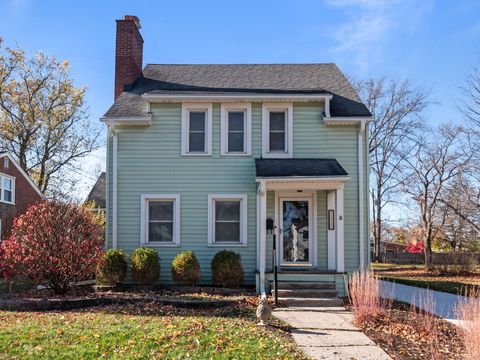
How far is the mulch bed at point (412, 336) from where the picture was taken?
681 cm

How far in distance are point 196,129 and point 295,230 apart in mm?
3890

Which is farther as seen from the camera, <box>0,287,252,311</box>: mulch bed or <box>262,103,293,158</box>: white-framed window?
<box>262,103,293,158</box>: white-framed window

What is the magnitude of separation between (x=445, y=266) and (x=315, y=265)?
39.9 feet

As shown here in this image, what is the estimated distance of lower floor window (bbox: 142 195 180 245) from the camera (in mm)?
13414

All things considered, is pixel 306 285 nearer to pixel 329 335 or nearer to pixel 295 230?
pixel 295 230

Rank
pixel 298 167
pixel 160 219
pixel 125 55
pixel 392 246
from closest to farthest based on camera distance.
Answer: pixel 298 167 < pixel 160 219 < pixel 125 55 < pixel 392 246

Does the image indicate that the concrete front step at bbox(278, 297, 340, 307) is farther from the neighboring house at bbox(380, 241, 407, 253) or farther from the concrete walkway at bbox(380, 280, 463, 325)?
the neighboring house at bbox(380, 241, 407, 253)

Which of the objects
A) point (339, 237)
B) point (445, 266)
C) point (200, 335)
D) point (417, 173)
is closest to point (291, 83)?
point (339, 237)

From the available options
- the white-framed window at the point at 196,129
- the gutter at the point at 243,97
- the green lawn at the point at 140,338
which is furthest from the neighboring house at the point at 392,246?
the green lawn at the point at 140,338

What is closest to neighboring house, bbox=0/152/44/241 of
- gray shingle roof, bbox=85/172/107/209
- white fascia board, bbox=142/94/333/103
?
gray shingle roof, bbox=85/172/107/209

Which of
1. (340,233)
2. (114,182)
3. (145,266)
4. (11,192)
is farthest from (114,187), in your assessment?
(11,192)

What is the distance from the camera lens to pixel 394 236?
48.5 meters

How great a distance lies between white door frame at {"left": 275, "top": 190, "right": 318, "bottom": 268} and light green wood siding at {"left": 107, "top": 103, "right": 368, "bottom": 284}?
5.4 inches

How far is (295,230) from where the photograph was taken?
1351 centimetres
